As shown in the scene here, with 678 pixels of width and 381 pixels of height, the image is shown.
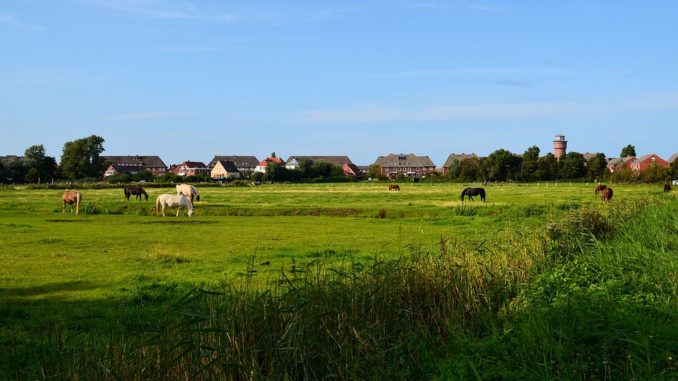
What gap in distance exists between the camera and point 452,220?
36406 millimetres

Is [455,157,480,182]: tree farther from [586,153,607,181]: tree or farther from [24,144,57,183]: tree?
[24,144,57,183]: tree

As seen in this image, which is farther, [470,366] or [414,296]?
[414,296]

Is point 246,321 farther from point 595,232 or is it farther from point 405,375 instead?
point 595,232

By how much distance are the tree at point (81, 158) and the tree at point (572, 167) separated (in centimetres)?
9913

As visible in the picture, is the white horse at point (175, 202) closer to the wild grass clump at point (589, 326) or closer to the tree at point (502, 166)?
the wild grass clump at point (589, 326)

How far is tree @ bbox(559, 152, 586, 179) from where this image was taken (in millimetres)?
137750

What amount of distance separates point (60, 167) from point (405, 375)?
479 feet

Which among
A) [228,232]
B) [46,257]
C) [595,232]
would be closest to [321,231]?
[228,232]

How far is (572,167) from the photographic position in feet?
452

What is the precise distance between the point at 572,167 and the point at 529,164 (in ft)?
28.6

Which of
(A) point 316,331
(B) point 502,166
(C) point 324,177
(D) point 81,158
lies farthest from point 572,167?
(A) point 316,331

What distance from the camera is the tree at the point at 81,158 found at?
458 feet

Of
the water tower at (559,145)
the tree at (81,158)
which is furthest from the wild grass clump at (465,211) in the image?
the water tower at (559,145)

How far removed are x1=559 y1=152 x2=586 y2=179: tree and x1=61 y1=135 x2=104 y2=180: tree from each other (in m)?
99.1
